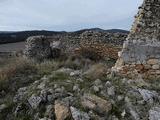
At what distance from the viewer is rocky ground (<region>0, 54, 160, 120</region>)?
8.92 meters

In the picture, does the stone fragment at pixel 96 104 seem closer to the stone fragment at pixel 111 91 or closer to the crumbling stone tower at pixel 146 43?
the stone fragment at pixel 111 91

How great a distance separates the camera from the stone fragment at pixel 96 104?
899 cm

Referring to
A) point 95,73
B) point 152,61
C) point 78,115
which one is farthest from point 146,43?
point 78,115

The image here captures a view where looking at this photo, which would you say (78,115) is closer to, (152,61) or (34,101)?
(34,101)

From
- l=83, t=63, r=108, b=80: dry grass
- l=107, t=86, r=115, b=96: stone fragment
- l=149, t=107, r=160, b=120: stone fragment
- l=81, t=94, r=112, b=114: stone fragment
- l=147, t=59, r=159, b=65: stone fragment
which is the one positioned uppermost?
l=147, t=59, r=159, b=65: stone fragment

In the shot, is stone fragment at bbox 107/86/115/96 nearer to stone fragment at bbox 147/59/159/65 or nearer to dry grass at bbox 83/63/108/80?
dry grass at bbox 83/63/108/80

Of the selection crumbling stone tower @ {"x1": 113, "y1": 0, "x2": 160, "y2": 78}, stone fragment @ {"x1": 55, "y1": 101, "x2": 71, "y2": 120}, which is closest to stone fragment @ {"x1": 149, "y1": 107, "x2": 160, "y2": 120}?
stone fragment @ {"x1": 55, "y1": 101, "x2": 71, "y2": 120}

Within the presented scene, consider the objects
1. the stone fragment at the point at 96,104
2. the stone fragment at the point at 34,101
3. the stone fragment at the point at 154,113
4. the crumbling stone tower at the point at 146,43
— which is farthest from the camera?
the crumbling stone tower at the point at 146,43

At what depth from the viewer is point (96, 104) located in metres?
9.10

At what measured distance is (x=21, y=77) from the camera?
11.2 m

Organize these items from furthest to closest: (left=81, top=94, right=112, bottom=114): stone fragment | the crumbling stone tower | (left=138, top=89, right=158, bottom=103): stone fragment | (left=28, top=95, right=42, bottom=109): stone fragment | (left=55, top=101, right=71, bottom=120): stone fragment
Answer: the crumbling stone tower, (left=138, top=89, right=158, bottom=103): stone fragment, (left=28, top=95, right=42, bottom=109): stone fragment, (left=81, top=94, right=112, bottom=114): stone fragment, (left=55, top=101, right=71, bottom=120): stone fragment

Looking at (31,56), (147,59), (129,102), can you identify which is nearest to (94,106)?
(129,102)

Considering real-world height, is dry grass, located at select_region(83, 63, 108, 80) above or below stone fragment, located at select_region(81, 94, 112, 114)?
above

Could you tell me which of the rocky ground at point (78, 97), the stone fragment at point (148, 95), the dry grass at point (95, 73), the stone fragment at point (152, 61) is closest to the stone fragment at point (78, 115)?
the rocky ground at point (78, 97)
